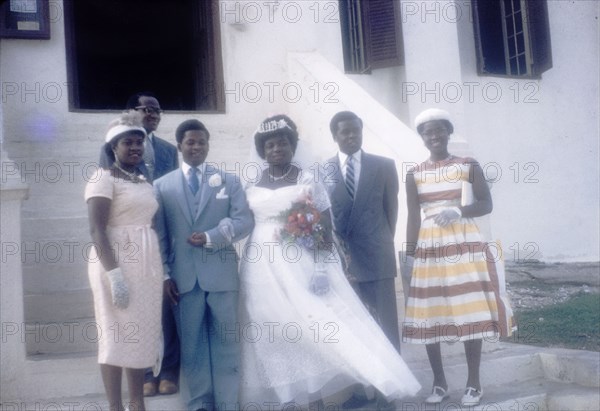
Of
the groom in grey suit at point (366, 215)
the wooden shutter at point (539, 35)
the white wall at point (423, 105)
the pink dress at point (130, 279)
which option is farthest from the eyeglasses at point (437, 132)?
the wooden shutter at point (539, 35)

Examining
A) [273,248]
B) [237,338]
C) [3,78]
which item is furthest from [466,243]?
[3,78]

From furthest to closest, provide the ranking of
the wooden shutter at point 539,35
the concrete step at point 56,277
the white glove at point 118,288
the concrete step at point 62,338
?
1. the wooden shutter at point 539,35
2. the concrete step at point 56,277
3. the concrete step at point 62,338
4. the white glove at point 118,288

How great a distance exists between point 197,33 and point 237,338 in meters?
5.89

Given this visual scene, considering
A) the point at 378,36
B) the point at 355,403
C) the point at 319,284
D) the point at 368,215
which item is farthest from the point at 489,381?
the point at 378,36

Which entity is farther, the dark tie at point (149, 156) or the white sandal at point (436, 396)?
the dark tie at point (149, 156)

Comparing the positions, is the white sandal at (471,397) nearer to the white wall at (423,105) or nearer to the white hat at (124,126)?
the white hat at (124,126)

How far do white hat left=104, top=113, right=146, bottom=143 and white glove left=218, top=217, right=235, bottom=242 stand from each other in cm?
74

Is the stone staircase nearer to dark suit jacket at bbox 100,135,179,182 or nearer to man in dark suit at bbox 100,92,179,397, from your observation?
man in dark suit at bbox 100,92,179,397

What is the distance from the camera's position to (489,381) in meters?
5.72

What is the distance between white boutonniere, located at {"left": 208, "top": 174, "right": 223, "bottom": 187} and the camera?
4.78m

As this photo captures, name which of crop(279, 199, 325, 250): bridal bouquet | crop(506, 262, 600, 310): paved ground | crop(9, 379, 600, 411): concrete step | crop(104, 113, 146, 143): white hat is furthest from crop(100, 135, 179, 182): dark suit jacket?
crop(506, 262, 600, 310): paved ground

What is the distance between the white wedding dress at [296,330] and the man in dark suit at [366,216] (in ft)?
0.80

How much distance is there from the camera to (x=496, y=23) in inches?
435

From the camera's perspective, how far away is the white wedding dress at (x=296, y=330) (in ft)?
15.0
